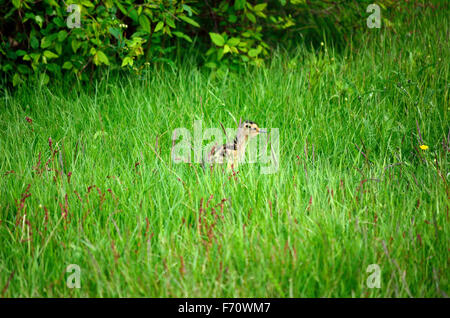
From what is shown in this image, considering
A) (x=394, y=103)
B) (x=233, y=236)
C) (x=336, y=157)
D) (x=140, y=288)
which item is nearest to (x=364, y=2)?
(x=394, y=103)

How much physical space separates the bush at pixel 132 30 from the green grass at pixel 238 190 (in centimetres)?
31

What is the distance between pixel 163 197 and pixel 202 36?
3832mm

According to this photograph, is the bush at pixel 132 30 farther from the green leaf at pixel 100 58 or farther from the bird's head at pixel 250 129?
the bird's head at pixel 250 129

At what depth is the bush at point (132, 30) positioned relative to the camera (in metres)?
4.97

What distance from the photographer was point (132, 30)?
625 centimetres

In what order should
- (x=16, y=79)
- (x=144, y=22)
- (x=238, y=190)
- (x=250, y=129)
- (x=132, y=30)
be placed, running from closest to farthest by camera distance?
(x=238, y=190) < (x=250, y=129) < (x=144, y=22) < (x=16, y=79) < (x=132, y=30)

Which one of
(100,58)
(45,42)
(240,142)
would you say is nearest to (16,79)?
(45,42)

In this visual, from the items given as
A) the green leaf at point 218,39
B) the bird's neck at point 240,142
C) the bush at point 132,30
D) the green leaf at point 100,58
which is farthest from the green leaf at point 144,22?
the bird's neck at point 240,142

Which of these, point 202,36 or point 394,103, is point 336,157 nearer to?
point 394,103

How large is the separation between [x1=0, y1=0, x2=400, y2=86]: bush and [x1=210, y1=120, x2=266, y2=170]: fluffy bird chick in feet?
4.22

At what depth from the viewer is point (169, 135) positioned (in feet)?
14.6

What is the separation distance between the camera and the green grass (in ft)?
9.29

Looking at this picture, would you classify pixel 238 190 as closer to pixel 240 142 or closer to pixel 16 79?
pixel 240 142

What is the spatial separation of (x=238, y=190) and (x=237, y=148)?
2.57 feet
